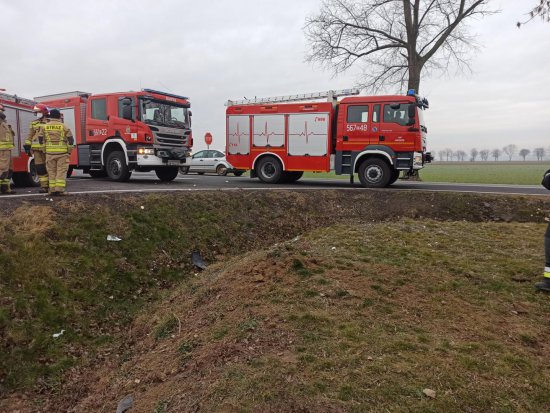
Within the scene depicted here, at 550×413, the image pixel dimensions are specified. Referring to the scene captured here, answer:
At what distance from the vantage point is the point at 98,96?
492 inches

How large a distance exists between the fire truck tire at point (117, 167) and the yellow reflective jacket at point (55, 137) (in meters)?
3.98

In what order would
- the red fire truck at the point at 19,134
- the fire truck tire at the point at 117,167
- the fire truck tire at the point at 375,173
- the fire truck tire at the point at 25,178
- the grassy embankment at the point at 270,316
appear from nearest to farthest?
the grassy embankment at the point at 270,316 → the red fire truck at the point at 19,134 → the fire truck tire at the point at 25,178 → the fire truck tire at the point at 117,167 → the fire truck tire at the point at 375,173

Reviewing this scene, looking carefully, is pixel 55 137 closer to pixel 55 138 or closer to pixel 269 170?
pixel 55 138

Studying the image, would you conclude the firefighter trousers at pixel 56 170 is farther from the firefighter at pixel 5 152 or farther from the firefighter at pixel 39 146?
the firefighter at pixel 5 152

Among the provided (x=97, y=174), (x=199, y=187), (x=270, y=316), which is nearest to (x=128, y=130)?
(x=199, y=187)

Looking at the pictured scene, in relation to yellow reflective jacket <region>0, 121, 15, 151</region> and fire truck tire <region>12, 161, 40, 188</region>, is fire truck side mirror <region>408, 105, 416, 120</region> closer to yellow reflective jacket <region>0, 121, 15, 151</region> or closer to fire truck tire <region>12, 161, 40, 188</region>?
yellow reflective jacket <region>0, 121, 15, 151</region>

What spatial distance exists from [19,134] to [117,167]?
2.66 metres

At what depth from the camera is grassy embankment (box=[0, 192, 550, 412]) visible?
3068 mm

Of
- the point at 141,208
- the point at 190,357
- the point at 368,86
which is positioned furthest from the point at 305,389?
the point at 368,86

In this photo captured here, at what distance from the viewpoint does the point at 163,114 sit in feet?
40.9

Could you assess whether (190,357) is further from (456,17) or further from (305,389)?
(456,17)

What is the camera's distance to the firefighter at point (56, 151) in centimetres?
814

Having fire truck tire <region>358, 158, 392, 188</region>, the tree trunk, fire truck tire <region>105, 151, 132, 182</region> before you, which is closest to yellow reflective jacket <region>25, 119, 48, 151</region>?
fire truck tire <region>105, 151, 132, 182</region>

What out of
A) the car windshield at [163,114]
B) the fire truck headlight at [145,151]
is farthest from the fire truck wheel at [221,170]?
the fire truck headlight at [145,151]
